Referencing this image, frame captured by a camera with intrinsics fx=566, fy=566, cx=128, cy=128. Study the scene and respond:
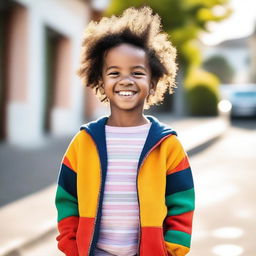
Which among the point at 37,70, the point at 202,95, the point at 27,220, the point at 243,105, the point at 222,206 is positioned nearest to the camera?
the point at 27,220

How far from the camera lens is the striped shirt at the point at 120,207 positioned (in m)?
2.32

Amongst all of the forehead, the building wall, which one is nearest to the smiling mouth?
the forehead

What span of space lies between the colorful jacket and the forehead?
0.29 meters

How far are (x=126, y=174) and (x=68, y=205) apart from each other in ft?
0.97

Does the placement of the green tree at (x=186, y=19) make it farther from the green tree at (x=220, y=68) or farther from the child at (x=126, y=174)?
the green tree at (x=220, y=68)

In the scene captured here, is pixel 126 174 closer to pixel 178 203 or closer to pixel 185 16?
pixel 178 203

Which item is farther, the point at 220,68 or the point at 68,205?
the point at 220,68

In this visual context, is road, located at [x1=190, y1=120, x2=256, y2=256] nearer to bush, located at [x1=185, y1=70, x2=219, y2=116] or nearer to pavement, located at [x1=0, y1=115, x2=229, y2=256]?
pavement, located at [x1=0, y1=115, x2=229, y2=256]

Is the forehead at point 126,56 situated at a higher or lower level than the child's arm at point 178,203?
higher

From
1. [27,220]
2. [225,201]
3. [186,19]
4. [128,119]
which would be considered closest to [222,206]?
[225,201]

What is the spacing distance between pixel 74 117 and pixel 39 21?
4.57 m

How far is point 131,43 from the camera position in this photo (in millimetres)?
2453

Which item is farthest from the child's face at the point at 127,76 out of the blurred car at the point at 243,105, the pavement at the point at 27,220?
the blurred car at the point at 243,105

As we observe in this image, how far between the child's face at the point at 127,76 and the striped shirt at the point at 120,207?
209 mm
